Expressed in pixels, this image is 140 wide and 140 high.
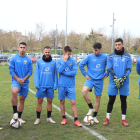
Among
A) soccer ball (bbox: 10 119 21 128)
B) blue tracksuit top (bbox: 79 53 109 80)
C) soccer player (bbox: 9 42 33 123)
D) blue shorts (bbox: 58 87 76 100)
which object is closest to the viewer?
soccer ball (bbox: 10 119 21 128)

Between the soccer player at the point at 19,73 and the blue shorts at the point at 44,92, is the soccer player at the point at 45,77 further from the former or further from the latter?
the soccer player at the point at 19,73

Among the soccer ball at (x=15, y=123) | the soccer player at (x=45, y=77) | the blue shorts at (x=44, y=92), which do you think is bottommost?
the soccer ball at (x=15, y=123)

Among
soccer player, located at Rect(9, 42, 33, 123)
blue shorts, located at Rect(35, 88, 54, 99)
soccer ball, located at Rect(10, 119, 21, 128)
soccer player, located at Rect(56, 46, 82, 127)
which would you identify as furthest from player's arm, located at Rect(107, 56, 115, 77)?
soccer ball, located at Rect(10, 119, 21, 128)

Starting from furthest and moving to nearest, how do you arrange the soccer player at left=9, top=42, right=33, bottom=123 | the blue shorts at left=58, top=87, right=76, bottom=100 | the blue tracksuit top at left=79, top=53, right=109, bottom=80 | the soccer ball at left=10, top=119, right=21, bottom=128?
the blue tracksuit top at left=79, top=53, right=109, bottom=80
the blue shorts at left=58, top=87, right=76, bottom=100
the soccer player at left=9, top=42, right=33, bottom=123
the soccer ball at left=10, top=119, right=21, bottom=128

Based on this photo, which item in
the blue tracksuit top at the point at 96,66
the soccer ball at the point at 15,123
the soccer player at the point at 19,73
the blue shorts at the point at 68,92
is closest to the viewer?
the soccer ball at the point at 15,123

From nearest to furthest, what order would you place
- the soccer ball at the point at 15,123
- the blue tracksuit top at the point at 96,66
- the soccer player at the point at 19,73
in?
the soccer ball at the point at 15,123 < the soccer player at the point at 19,73 < the blue tracksuit top at the point at 96,66

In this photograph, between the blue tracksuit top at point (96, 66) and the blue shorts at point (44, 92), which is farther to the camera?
the blue tracksuit top at point (96, 66)

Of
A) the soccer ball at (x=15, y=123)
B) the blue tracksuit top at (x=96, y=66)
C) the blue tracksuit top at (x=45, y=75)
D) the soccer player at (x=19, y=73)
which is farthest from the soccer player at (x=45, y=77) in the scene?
the blue tracksuit top at (x=96, y=66)

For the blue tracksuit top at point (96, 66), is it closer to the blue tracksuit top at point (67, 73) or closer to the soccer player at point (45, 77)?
the blue tracksuit top at point (67, 73)

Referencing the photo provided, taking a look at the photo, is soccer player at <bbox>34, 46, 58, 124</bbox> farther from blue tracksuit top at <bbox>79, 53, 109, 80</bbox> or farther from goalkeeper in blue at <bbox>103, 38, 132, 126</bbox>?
goalkeeper in blue at <bbox>103, 38, 132, 126</bbox>

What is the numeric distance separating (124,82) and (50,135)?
2338mm

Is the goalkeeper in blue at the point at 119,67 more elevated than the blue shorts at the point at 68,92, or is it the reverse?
the goalkeeper in blue at the point at 119,67

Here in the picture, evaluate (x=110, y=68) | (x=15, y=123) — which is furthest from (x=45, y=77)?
(x=110, y=68)

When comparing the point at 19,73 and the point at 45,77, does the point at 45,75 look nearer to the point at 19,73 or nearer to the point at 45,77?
the point at 45,77
